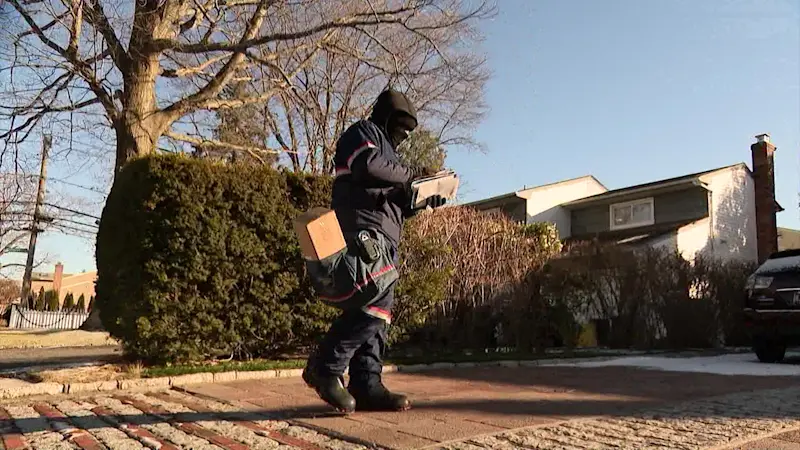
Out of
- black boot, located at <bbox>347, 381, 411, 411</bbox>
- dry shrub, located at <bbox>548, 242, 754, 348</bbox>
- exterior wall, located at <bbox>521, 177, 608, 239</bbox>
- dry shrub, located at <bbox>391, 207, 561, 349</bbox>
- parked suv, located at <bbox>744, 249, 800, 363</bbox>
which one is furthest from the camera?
exterior wall, located at <bbox>521, 177, 608, 239</bbox>

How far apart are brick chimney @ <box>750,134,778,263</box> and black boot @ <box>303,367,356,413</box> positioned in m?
25.2

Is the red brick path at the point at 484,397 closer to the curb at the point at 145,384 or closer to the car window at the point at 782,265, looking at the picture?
the curb at the point at 145,384

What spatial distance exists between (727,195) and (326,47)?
17.3m

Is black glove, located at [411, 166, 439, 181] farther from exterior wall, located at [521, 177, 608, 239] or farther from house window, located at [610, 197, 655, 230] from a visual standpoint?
exterior wall, located at [521, 177, 608, 239]

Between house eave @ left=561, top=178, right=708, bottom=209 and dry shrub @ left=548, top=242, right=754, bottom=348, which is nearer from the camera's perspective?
dry shrub @ left=548, top=242, right=754, bottom=348

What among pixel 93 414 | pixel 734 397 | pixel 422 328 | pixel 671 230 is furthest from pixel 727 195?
pixel 93 414

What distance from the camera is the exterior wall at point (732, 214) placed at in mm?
22594

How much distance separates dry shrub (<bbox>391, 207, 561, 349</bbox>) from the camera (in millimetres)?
8516

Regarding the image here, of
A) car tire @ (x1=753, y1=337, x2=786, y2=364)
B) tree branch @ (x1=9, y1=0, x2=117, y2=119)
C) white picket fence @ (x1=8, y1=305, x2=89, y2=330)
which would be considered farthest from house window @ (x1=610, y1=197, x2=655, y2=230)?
white picket fence @ (x1=8, y1=305, x2=89, y2=330)

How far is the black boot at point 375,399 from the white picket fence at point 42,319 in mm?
22304

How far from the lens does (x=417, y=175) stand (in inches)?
144

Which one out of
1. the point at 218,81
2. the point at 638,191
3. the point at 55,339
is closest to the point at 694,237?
the point at 638,191

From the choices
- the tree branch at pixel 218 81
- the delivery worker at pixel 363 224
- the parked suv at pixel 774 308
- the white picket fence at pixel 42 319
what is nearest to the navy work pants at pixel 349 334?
the delivery worker at pixel 363 224

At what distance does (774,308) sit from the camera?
28.1 feet
